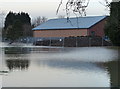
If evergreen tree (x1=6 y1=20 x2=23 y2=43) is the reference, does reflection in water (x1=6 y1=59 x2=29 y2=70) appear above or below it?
below

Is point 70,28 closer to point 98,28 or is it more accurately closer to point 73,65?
point 98,28

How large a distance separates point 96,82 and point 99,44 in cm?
3608

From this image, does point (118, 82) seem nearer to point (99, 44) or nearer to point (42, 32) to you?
point (99, 44)

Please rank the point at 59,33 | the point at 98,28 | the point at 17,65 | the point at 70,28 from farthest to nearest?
the point at 59,33 < the point at 98,28 < the point at 70,28 < the point at 17,65

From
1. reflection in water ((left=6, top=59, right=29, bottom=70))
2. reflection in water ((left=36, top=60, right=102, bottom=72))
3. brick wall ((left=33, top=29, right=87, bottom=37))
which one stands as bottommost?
reflection in water ((left=36, top=60, right=102, bottom=72))

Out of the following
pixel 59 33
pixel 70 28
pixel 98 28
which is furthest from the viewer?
pixel 59 33

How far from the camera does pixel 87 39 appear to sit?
150ft

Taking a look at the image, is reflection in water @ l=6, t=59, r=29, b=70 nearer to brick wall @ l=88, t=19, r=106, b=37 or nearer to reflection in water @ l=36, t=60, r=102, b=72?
reflection in water @ l=36, t=60, r=102, b=72

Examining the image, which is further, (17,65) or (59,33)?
(59,33)

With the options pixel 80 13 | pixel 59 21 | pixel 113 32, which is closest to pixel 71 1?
pixel 80 13

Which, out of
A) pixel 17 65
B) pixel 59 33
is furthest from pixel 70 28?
pixel 17 65

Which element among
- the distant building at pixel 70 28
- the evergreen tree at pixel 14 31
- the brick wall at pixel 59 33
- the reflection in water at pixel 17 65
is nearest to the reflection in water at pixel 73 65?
the reflection in water at pixel 17 65

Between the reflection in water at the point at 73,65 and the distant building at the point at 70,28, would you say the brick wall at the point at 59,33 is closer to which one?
the distant building at the point at 70,28

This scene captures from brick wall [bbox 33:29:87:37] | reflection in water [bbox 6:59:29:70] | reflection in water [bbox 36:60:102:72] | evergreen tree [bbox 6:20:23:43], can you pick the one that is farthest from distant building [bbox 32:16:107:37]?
reflection in water [bbox 6:59:29:70]
